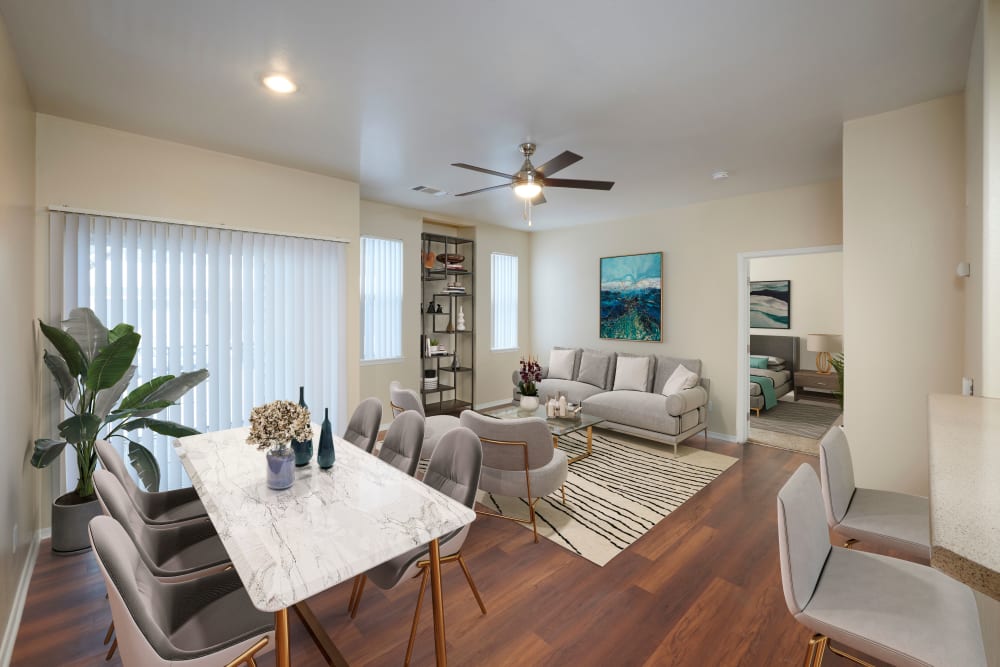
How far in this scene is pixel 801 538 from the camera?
1.46 metres

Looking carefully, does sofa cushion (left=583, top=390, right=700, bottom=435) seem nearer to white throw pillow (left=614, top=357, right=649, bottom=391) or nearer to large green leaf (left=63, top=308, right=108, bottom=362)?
white throw pillow (left=614, top=357, right=649, bottom=391)

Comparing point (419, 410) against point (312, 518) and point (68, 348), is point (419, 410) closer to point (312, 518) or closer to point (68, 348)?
point (312, 518)

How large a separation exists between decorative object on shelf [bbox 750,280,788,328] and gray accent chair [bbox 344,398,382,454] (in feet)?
24.4

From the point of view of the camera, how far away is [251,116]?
9.62 feet

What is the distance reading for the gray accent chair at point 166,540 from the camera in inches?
66.1

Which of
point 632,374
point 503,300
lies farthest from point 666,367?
point 503,300

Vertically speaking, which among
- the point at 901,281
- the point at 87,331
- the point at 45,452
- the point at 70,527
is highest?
the point at 901,281

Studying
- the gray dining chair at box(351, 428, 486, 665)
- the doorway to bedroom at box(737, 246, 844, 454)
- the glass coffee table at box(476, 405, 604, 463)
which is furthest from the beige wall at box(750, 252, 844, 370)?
the gray dining chair at box(351, 428, 486, 665)

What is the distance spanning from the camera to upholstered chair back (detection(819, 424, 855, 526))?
76.4 inches

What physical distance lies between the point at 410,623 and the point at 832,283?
799 centimetres

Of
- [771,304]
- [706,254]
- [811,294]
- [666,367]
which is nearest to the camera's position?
[706,254]

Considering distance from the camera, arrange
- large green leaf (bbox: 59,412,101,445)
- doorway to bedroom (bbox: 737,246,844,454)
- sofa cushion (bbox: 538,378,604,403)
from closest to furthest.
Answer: large green leaf (bbox: 59,412,101,445) < sofa cushion (bbox: 538,378,604,403) < doorway to bedroom (bbox: 737,246,844,454)

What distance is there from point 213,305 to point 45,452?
1.42 meters

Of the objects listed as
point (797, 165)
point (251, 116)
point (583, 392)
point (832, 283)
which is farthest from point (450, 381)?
point (832, 283)
